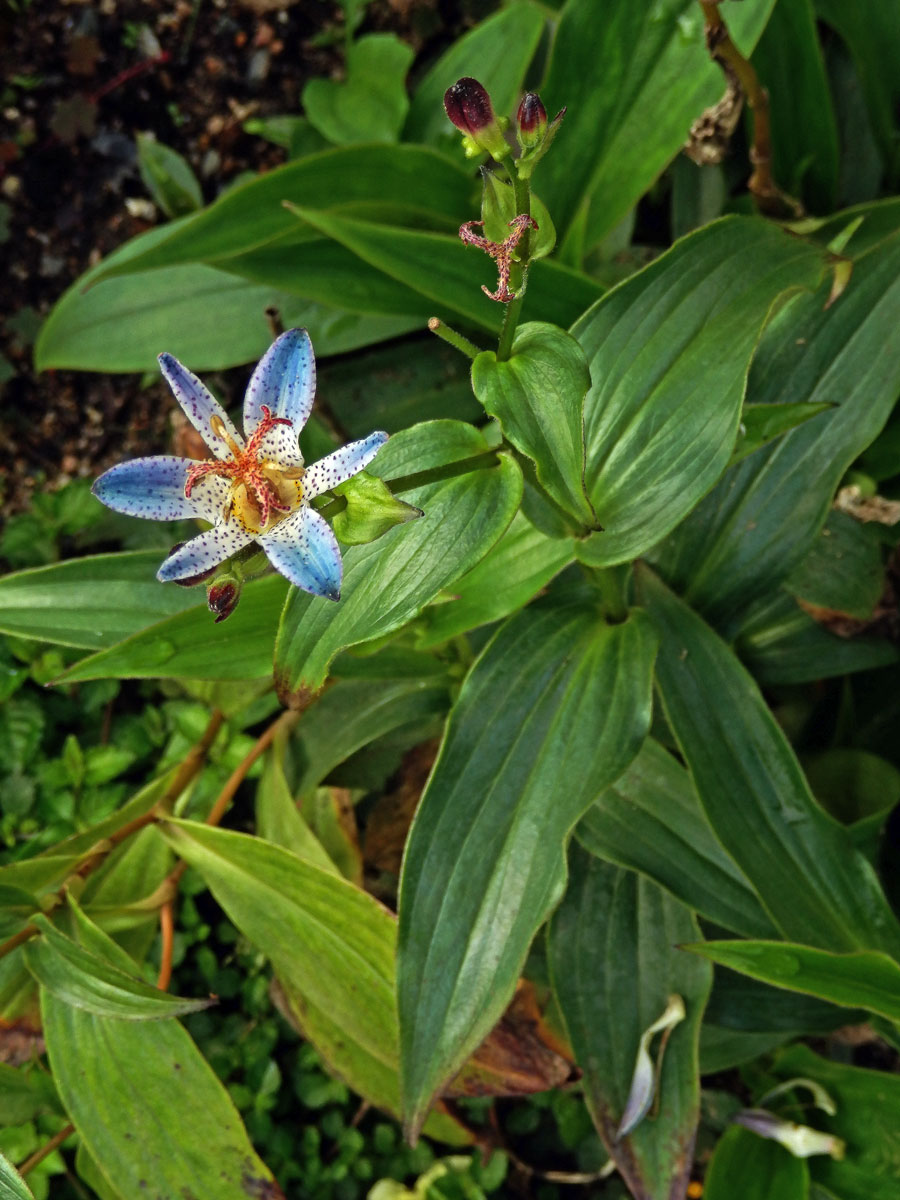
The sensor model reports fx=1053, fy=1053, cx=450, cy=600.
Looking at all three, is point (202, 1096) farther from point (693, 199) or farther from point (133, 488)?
point (693, 199)

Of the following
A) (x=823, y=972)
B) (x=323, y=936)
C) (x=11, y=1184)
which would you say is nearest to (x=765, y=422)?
(x=823, y=972)

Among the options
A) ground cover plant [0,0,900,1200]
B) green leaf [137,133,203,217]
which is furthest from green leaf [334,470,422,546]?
green leaf [137,133,203,217]

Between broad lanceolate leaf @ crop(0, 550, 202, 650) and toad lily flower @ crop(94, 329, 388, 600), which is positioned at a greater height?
toad lily flower @ crop(94, 329, 388, 600)

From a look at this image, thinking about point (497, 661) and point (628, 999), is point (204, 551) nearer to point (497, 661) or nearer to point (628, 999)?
point (497, 661)

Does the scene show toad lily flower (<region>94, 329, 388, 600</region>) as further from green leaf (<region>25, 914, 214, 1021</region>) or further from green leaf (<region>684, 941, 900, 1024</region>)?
green leaf (<region>684, 941, 900, 1024</region>)

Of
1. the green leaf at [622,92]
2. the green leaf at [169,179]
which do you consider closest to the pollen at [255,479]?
the green leaf at [622,92]
